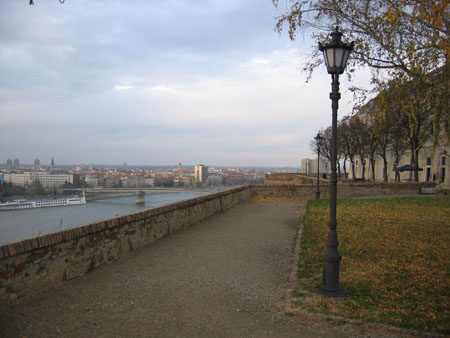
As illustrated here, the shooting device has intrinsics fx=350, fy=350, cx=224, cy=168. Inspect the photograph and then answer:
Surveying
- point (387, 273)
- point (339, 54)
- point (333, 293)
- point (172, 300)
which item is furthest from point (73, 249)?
point (387, 273)

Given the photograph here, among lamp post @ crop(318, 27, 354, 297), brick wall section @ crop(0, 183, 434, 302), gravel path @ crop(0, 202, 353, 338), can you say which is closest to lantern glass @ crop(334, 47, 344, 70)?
lamp post @ crop(318, 27, 354, 297)

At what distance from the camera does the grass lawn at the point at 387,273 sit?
15.0ft

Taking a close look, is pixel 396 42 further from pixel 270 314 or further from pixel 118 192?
pixel 118 192

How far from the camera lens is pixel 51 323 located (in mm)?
4219

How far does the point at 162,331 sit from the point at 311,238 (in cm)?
633

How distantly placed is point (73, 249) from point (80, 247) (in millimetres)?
188

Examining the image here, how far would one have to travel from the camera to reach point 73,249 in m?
5.74

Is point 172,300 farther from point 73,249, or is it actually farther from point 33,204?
point 33,204

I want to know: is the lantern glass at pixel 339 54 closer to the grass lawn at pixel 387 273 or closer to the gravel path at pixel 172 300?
the grass lawn at pixel 387 273

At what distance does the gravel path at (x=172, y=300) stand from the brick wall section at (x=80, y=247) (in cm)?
20

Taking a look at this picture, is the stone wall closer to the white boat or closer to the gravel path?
the gravel path

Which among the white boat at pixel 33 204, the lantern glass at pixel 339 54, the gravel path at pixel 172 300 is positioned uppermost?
the lantern glass at pixel 339 54

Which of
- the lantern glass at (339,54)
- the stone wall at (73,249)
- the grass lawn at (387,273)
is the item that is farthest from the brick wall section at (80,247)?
the lantern glass at (339,54)

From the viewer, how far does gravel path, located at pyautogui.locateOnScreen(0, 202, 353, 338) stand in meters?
4.16
